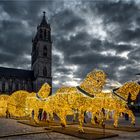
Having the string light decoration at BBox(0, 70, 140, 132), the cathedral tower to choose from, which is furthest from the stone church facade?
the string light decoration at BBox(0, 70, 140, 132)

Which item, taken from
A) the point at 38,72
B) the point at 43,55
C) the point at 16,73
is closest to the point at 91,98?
the point at 38,72

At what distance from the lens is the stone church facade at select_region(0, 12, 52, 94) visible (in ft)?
275

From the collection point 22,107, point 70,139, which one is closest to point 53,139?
point 70,139

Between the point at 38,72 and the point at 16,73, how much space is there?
1166cm

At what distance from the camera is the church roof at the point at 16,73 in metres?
87.7

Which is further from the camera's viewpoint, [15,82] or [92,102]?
[15,82]

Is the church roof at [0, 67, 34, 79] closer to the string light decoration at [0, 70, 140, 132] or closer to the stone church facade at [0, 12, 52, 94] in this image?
the stone church facade at [0, 12, 52, 94]

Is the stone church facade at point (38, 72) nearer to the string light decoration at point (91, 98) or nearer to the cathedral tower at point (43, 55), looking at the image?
the cathedral tower at point (43, 55)

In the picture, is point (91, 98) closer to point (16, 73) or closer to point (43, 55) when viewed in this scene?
point (43, 55)

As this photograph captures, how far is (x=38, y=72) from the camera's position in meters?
83.8

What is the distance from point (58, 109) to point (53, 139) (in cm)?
608

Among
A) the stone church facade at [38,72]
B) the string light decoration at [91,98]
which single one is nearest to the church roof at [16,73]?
the stone church facade at [38,72]

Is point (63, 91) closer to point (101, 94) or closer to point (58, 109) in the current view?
point (58, 109)

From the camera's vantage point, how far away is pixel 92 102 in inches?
659
